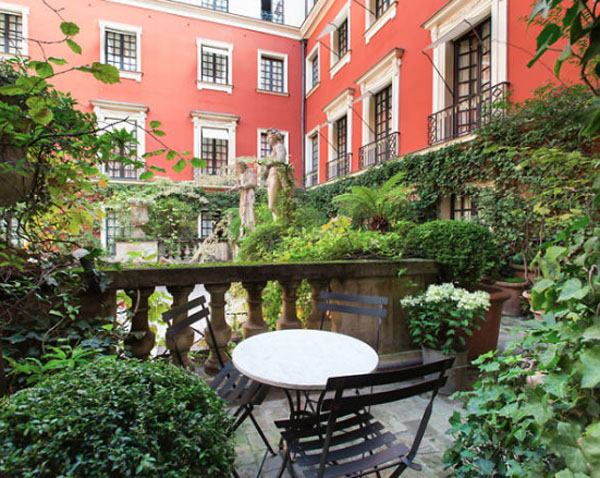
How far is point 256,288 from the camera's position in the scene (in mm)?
2480

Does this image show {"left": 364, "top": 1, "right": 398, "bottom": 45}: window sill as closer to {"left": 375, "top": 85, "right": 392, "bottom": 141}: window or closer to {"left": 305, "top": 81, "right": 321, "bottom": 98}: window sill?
{"left": 375, "top": 85, "right": 392, "bottom": 141}: window

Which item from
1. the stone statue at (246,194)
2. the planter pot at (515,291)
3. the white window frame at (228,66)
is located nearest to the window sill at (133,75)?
the white window frame at (228,66)

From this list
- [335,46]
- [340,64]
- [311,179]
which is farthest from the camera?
[311,179]

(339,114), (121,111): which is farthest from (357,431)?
(121,111)

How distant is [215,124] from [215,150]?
3.93 ft

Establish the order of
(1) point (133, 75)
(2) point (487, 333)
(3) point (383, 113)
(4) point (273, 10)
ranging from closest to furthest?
(2) point (487, 333), (3) point (383, 113), (1) point (133, 75), (4) point (273, 10)

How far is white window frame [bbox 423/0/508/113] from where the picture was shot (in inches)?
262

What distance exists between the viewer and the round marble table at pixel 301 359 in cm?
146

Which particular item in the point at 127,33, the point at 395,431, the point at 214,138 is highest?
the point at 127,33

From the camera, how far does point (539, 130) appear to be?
5.45 metres

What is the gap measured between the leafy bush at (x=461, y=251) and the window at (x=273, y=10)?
17.4m

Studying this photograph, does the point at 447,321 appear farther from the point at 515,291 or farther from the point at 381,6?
the point at 381,6

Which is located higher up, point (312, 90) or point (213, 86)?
point (312, 90)

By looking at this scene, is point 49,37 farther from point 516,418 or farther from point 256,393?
point 516,418
